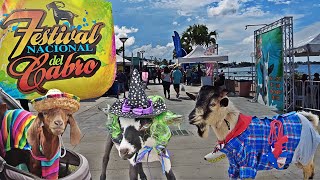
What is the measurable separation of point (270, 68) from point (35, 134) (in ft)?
34.9

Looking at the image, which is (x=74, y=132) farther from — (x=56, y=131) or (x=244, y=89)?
(x=244, y=89)

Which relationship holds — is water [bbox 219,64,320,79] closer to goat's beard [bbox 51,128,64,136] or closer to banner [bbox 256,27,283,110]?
banner [bbox 256,27,283,110]

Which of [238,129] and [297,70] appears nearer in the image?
[238,129]

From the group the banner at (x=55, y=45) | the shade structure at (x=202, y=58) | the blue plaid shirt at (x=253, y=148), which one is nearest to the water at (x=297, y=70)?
the shade structure at (x=202, y=58)

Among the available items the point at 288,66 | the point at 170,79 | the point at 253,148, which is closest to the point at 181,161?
the point at 253,148

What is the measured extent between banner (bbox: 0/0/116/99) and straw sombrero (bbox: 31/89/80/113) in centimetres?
15

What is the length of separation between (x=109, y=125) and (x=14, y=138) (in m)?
1.14

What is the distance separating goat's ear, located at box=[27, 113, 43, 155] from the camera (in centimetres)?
Result: 236

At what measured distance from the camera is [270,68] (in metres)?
11.9

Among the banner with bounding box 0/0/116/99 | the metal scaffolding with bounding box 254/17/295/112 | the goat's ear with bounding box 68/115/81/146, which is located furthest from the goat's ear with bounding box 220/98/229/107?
the metal scaffolding with bounding box 254/17/295/112

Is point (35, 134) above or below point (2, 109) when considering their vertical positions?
below

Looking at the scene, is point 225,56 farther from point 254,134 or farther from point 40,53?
point 40,53

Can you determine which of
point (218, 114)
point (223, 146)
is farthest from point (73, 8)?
point (223, 146)

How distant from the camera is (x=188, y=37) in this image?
41812 mm
